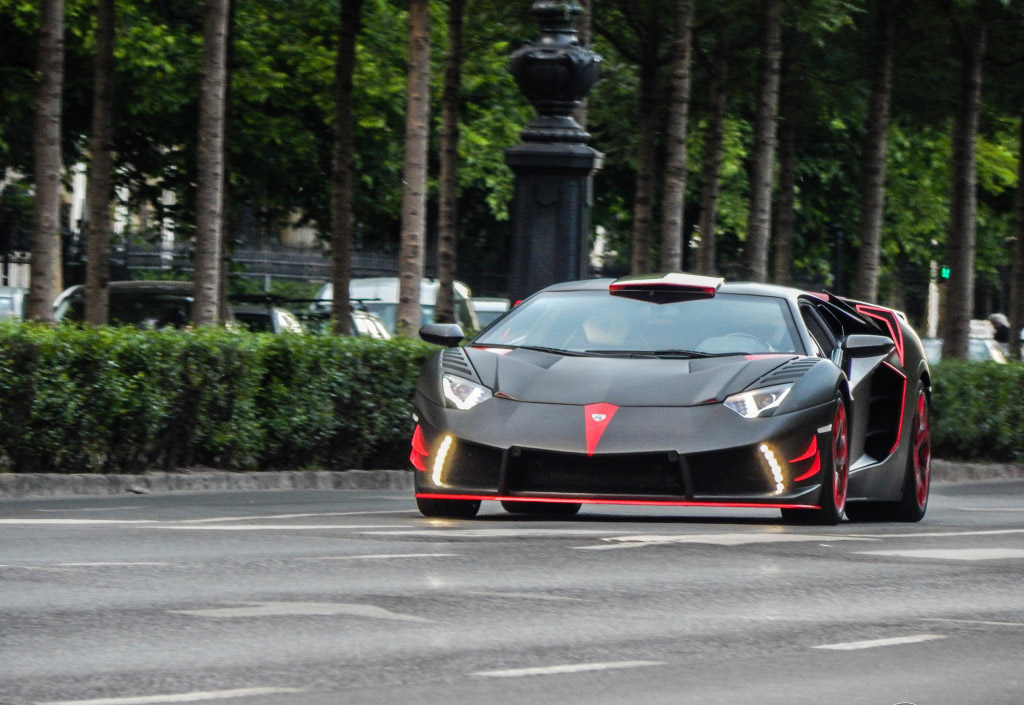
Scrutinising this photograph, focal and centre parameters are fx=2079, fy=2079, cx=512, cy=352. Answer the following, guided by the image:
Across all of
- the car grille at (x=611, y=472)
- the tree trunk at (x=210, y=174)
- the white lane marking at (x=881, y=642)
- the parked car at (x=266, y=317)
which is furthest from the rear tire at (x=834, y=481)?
the parked car at (x=266, y=317)

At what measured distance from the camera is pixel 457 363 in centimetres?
1021

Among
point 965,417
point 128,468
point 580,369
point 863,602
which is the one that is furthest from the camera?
point 965,417

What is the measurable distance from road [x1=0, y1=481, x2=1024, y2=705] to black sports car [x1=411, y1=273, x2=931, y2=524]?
226 millimetres

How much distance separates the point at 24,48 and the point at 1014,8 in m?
15.1

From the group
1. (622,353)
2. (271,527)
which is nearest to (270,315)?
(622,353)

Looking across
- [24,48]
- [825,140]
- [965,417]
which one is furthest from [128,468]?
[825,140]

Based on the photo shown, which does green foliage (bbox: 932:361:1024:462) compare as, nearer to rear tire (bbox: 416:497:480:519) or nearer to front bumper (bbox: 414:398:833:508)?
rear tire (bbox: 416:497:480:519)

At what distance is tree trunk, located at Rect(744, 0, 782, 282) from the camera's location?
21.2 meters

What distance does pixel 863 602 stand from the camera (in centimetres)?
703

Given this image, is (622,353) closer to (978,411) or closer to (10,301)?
(978,411)

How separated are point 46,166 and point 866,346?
6.86 m

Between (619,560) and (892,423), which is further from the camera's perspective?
(892,423)

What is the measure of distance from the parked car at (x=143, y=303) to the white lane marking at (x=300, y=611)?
13551 mm

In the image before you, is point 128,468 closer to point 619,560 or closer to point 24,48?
point 619,560
